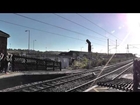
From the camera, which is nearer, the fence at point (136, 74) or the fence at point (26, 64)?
the fence at point (136, 74)

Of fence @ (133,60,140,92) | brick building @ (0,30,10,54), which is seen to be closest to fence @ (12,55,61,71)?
brick building @ (0,30,10,54)

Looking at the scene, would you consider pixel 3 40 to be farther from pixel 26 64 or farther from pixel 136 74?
pixel 136 74

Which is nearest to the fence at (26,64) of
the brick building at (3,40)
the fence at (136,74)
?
the brick building at (3,40)

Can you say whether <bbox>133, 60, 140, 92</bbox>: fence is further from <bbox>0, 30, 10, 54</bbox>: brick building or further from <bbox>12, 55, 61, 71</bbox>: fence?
<bbox>12, 55, 61, 71</bbox>: fence

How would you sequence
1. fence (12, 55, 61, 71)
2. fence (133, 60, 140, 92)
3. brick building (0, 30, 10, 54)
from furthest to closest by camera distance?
fence (12, 55, 61, 71) → brick building (0, 30, 10, 54) → fence (133, 60, 140, 92)

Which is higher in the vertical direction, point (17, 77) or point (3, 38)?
point (3, 38)

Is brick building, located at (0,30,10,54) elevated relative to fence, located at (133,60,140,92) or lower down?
elevated

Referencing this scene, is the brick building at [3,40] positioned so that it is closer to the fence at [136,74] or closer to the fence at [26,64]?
the fence at [26,64]
